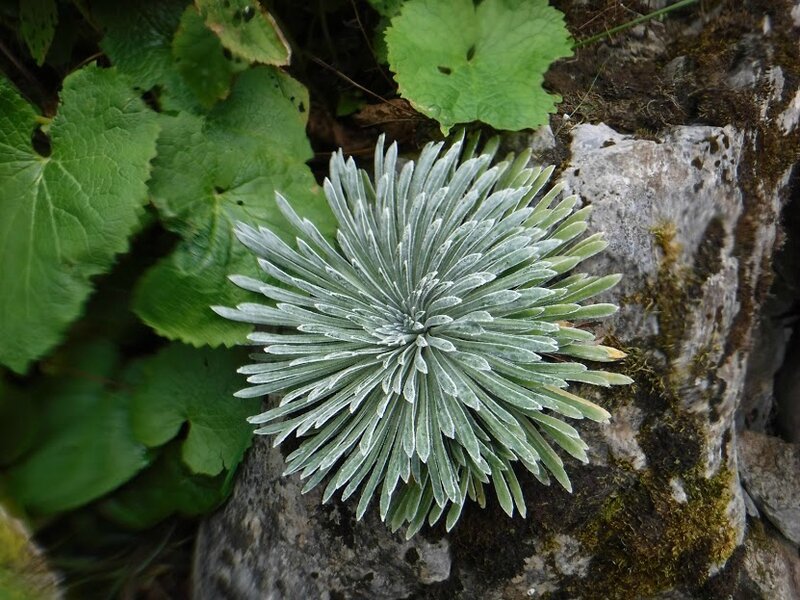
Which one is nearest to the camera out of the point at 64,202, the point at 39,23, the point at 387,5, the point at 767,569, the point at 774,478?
the point at 64,202

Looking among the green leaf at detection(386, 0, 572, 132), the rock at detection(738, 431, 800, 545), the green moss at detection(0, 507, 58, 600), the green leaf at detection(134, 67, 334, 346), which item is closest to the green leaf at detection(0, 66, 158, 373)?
the green leaf at detection(134, 67, 334, 346)

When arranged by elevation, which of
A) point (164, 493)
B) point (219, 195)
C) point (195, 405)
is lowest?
point (164, 493)

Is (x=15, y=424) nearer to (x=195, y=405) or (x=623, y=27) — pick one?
(x=195, y=405)

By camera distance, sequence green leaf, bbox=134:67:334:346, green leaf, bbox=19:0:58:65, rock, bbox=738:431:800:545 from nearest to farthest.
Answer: green leaf, bbox=134:67:334:346 → green leaf, bbox=19:0:58:65 → rock, bbox=738:431:800:545

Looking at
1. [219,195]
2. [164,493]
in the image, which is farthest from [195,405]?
[219,195]

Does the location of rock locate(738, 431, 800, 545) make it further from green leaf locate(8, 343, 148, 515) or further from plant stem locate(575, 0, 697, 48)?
green leaf locate(8, 343, 148, 515)

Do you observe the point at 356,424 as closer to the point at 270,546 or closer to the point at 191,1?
the point at 270,546
